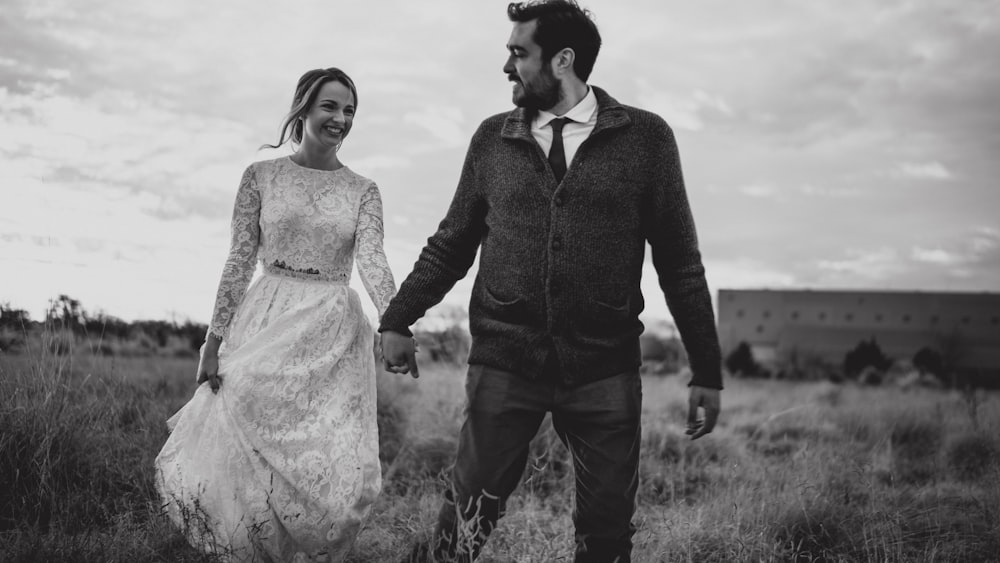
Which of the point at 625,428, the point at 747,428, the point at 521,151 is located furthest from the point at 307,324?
the point at 747,428

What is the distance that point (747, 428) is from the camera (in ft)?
33.0

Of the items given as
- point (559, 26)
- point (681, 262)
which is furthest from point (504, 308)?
point (559, 26)

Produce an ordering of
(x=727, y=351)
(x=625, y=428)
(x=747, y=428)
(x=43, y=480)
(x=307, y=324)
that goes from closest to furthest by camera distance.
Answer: (x=625, y=428), (x=307, y=324), (x=43, y=480), (x=747, y=428), (x=727, y=351)

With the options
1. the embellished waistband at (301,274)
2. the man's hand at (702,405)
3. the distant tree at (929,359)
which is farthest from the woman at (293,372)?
the distant tree at (929,359)

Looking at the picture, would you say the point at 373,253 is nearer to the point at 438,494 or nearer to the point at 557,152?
the point at 557,152

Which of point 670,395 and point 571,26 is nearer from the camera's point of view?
point 571,26

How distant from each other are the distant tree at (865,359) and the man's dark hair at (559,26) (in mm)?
46979

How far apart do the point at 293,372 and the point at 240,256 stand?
27.8 inches

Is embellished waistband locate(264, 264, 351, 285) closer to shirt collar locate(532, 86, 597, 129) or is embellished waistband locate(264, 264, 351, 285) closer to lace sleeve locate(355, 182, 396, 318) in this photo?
lace sleeve locate(355, 182, 396, 318)

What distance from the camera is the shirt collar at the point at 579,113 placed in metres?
3.06

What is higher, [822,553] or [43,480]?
[43,480]

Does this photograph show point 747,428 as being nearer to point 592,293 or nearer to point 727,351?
point 592,293

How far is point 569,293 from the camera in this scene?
2.90 m

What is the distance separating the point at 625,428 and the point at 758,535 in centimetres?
180
